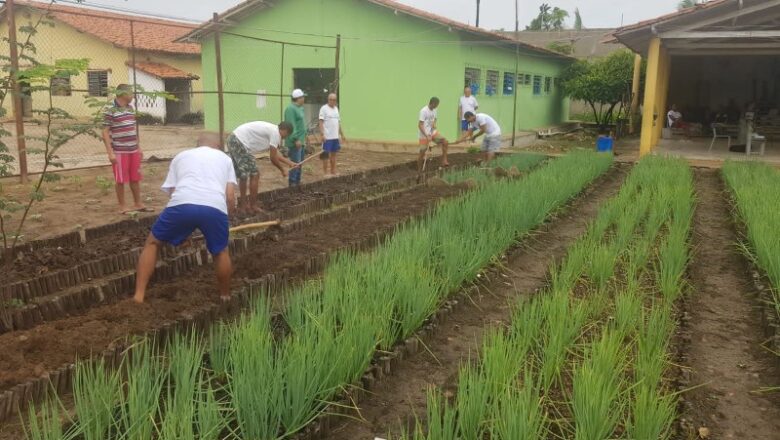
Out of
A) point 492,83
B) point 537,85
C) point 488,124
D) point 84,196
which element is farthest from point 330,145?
point 537,85

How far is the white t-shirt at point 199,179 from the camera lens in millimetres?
3889

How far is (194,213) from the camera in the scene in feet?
12.7

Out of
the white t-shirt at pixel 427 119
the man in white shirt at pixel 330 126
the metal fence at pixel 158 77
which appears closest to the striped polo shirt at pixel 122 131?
the metal fence at pixel 158 77

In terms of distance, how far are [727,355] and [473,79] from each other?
11.4m

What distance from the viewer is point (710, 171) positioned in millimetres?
11375

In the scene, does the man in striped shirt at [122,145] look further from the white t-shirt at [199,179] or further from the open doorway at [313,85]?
the open doorway at [313,85]

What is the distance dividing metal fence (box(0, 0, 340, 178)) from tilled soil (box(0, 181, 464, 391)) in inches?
55.9

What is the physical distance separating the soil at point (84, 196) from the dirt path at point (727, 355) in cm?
438

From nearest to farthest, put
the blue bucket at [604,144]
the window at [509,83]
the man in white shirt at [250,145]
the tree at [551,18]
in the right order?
1. the man in white shirt at [250,145]
2. the blue bucket at [604,144]
3. the window at [509,83]
4. the tree at [551,18]

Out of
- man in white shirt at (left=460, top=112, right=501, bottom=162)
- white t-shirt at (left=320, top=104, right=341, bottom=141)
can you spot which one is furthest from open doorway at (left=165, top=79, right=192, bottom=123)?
man in white shirt at (left=460, top=112, right=501, bottom=162)

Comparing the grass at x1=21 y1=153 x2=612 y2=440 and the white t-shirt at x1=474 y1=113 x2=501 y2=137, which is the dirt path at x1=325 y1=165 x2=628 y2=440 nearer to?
the grass at x1=21 y1=153 x2=612 y2=440

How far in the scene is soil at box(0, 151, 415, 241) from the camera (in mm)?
6223

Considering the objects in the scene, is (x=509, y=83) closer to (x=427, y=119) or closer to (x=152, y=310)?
(x=427, y=119)

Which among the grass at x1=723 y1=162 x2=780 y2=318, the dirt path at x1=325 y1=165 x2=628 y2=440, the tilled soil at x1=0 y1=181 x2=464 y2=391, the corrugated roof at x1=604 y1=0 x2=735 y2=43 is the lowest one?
the dirt path at x1=325 y1=165 x2=628 y2=440
